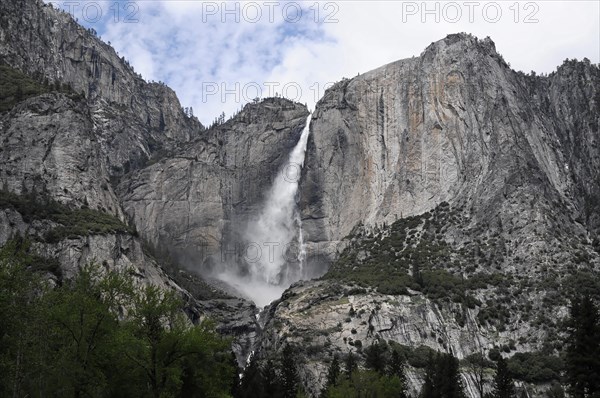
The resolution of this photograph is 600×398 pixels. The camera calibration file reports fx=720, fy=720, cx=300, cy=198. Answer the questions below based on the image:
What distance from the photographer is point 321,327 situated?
11169 cm

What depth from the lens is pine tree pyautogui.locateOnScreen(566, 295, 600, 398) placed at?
5566cm

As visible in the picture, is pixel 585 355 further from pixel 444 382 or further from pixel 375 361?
pixel 375 361

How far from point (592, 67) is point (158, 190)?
376 feet

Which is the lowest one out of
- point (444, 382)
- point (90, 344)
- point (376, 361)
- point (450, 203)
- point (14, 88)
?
point (444, 382)

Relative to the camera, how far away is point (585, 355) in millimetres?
56625

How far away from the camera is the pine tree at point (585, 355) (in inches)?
2191

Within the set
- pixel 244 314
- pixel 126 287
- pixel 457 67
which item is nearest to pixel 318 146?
pixel 457 67

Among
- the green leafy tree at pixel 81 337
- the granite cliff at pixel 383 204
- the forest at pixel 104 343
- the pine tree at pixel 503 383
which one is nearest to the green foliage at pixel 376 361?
the granite cliff at pixel 383 204

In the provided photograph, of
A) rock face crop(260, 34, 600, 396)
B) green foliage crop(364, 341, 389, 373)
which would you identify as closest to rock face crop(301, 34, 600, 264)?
rock face crop(260, 34, 600, 396)

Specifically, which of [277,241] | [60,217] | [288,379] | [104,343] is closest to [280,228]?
[277,241]

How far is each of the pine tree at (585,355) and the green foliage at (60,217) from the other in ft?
250

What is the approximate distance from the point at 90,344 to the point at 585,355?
37490mm

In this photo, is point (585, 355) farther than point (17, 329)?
Yes

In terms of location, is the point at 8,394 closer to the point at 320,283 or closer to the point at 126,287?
the point at 126,287
